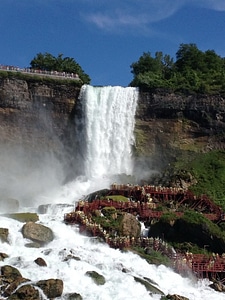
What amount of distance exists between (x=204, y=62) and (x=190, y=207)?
122 ft

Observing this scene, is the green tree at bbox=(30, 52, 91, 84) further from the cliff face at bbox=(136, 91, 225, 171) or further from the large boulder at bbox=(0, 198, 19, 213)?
the large boulder at bbox=(0, 198, 19, 213)

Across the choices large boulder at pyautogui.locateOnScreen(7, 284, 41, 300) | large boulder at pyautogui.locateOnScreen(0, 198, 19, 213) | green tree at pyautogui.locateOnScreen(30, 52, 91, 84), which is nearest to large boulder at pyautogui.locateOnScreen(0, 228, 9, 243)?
large boulder at pyautogui.locateOnScreen(7, 284, 41, 300)

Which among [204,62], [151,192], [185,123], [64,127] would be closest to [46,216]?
[151,192]

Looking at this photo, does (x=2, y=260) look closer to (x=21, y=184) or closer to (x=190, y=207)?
(x=190, y=207)

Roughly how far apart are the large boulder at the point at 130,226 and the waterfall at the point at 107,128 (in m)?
17.6

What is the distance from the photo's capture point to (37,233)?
1262 inches

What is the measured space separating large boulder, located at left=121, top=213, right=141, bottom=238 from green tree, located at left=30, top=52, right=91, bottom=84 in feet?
122

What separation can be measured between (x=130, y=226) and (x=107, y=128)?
69.9 ft

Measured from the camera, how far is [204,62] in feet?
245

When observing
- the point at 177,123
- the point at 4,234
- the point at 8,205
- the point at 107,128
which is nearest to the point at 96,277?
the point at 4,234

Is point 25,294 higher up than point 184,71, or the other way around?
point 184,71

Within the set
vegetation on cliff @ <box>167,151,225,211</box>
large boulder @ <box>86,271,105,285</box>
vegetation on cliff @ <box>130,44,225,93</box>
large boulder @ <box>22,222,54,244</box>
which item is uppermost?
vegetation on cliff @ <box>130,44,225,93</box>

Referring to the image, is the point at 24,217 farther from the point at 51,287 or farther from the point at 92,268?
the point at 51,287

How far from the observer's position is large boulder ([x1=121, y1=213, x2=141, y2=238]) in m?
34.7
